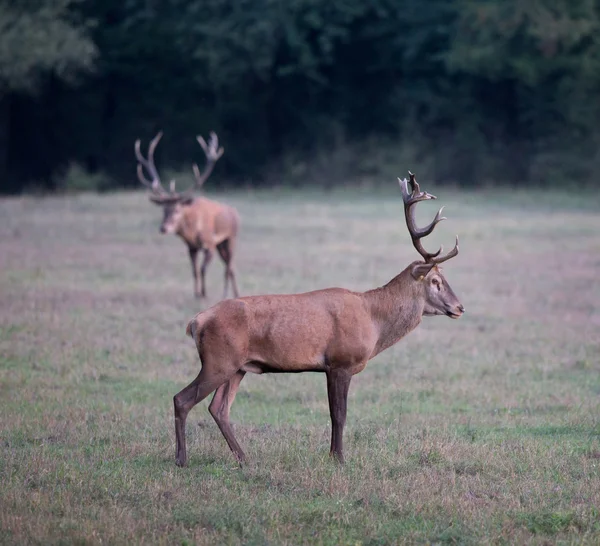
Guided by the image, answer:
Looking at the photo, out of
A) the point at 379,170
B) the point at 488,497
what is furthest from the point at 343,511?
the point at 379,170

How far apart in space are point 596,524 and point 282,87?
41040 mm

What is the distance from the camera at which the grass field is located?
20.1ft

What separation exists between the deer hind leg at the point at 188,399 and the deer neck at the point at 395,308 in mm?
1245

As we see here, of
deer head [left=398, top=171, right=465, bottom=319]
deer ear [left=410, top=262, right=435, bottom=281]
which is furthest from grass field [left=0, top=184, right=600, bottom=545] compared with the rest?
deer ear [left=410, top=262, right=435, bottom=281]

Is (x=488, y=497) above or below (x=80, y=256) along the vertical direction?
below

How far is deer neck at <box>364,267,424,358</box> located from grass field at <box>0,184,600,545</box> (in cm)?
78

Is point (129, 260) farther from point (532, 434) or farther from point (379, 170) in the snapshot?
point (379, 170)

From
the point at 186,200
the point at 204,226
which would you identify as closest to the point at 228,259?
the point at 204,226

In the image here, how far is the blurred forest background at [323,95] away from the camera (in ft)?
136

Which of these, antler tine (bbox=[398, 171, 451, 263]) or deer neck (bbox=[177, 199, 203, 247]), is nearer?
antler tine (bbox=[398, 171, 451, 263])

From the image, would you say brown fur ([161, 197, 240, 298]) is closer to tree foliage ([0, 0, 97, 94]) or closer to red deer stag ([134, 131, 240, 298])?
red deer stag ([134, 131, 240, 298])

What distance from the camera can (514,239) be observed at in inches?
955

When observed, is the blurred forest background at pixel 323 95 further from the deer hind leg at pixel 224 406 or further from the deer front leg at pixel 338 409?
the deer front leg at pixel 338 409

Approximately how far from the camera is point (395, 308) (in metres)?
8.00
